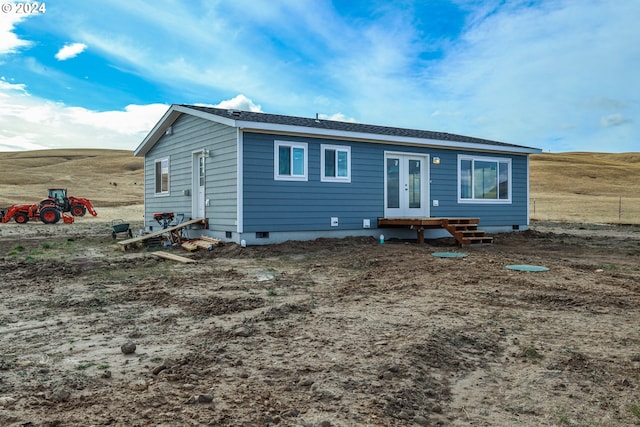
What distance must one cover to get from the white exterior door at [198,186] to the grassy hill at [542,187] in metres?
19.6

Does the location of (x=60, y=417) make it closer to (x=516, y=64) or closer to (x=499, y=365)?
(x=499, y=365)

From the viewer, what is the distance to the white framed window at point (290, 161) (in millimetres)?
11867

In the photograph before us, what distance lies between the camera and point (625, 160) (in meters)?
87.4

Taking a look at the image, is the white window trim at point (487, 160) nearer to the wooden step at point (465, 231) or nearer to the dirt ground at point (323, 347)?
the wooden step at point (465, 231)

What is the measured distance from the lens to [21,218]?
21.8 metres

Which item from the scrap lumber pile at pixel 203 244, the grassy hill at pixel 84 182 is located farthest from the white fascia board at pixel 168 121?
the grassy hill at pixel 84 182

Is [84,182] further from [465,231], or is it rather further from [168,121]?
[465,231]

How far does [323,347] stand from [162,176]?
512 inches

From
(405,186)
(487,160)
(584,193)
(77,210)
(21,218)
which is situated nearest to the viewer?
(405,186)

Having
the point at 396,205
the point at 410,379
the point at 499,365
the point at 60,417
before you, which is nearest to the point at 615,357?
the point at 499,365

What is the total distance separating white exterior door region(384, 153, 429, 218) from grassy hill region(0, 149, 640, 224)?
46.5 feet

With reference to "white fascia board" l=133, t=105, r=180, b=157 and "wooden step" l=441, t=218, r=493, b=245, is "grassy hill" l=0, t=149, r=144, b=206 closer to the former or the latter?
"white fascia board" l=133, t=105, r=180, b=157

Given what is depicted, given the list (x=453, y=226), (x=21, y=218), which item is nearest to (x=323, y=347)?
(x=453, y=226)

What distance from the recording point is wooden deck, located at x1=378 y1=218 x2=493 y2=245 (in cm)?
1238
